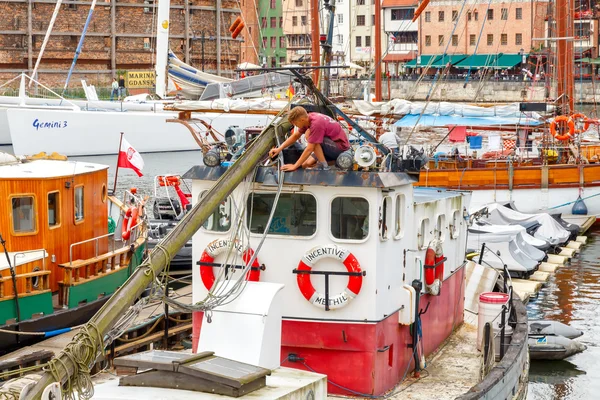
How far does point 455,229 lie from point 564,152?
26.9 meters

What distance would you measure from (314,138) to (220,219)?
1.52 m

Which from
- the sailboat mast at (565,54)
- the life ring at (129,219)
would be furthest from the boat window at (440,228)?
the sailboat mast at (565,54)

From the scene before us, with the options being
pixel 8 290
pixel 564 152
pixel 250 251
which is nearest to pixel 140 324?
pixel 8 290

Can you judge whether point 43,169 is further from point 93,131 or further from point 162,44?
point 93,131

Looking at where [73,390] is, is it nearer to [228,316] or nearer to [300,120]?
[228,316]

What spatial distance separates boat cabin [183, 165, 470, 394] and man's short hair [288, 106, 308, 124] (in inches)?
23.4

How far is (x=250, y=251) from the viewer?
1230 centimetres

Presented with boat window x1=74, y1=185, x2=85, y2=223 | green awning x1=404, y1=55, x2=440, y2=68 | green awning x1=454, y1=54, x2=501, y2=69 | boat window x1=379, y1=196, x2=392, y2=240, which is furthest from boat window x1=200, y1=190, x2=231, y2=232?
green awning x1=404, y1=55, x2=440, y2=68

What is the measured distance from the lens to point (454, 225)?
1577cm

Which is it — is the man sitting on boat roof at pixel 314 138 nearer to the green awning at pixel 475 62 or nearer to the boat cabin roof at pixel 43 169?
the boat cabin roof at pixel 43 169

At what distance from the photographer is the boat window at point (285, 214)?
40.2ft

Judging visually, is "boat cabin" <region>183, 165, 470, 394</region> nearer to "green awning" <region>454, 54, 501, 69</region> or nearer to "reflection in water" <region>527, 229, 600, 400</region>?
"reflection in water" <region>527, 229, 600, 400</region>

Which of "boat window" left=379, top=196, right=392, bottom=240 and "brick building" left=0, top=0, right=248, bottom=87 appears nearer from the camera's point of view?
"boat window" left=379, top=196, right=392, bottom=240

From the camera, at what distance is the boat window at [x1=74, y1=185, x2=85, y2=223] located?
1986 cm
